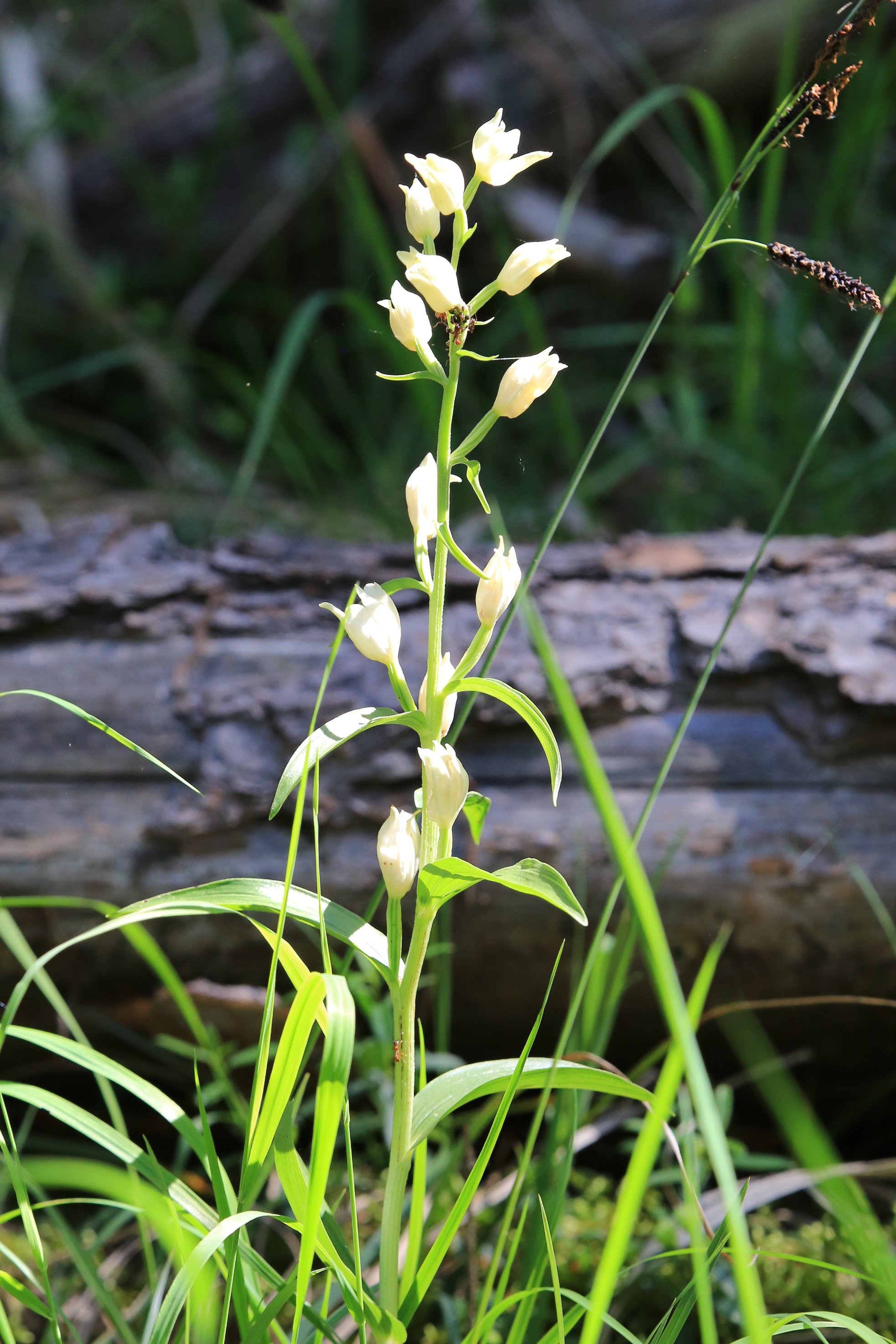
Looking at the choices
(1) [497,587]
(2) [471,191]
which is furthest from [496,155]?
(1) [497,587]

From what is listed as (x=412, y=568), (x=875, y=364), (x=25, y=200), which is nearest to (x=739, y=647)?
(x=412, y=568)

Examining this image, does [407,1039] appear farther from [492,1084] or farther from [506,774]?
[506,774]

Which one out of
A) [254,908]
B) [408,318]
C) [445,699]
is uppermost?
[408,318]

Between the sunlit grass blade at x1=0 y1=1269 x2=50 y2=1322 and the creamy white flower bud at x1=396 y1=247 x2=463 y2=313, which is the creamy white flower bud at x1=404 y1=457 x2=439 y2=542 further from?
the sunlit grass blade at x1=0 y1=1269 x2=50 y2=1322

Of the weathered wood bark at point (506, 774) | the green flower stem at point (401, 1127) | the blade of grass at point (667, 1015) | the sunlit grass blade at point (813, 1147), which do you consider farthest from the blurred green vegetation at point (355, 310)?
the blade of grass at point (667, 1015)

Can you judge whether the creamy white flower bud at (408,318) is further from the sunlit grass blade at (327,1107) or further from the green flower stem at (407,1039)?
the sunlit grass blade at (327,1107)

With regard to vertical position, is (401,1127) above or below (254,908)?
below

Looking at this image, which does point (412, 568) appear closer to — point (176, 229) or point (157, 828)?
point (157, 828)
